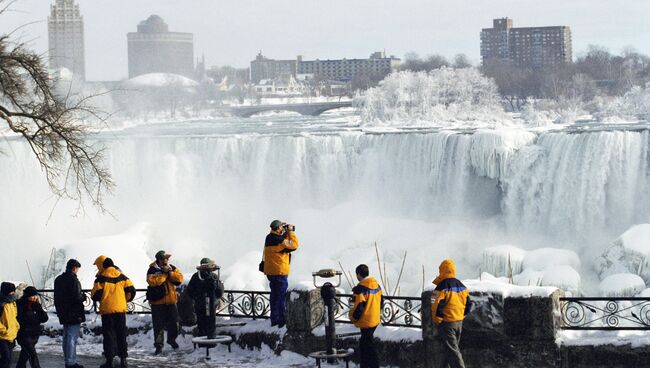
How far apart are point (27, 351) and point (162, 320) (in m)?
1.86

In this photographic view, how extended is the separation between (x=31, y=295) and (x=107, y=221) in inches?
1223

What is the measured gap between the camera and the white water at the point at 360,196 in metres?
35.7

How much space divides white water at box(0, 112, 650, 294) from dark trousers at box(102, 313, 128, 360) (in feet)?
65.6

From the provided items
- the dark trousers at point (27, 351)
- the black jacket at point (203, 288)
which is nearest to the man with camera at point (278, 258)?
the black jacket at point (203, 288)

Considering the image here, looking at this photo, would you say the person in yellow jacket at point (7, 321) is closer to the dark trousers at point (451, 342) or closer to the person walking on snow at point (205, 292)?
the person walking on snow at point (205, 292)

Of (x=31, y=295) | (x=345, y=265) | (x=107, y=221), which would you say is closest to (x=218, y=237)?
(x=107, y=221)

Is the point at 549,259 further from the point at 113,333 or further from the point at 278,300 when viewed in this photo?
the point at 113,333

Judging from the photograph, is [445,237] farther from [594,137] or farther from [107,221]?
[107,221]

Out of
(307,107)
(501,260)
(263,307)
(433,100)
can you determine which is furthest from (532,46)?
(263,307)

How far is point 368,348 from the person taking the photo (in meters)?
11.4

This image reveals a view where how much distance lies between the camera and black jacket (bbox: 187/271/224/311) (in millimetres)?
13148

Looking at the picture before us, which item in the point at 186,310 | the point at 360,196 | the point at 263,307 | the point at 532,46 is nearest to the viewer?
the point at 263,307

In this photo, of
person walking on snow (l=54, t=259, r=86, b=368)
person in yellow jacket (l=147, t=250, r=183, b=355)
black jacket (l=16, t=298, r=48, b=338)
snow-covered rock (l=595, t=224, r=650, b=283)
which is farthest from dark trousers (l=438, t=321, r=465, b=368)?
snow-covered rock (l=595, t=224, r=650, b=283)

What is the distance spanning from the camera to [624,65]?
112188 millimetres
